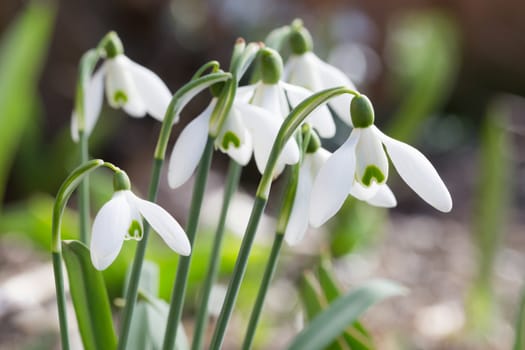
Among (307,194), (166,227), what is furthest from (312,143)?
(166,227)

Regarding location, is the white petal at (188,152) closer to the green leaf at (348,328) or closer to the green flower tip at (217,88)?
the green flower tip at (217,88)

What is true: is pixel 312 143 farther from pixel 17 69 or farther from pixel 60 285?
pixel 17 69

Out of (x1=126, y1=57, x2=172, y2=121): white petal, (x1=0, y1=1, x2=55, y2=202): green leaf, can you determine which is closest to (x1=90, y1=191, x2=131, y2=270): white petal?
(x1=126, y1=57, x2=172, y2=121): white petal

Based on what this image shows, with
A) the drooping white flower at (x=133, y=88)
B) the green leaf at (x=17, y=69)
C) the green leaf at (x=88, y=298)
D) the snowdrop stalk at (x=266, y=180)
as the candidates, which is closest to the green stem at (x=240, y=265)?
the snowdrop stalk at (x=266, y=180)

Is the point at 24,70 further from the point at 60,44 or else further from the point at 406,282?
the point at 406,282

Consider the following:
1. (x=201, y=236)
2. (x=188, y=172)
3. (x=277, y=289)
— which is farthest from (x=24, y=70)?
(x=188, y=172)

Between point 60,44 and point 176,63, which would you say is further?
point 176,63
